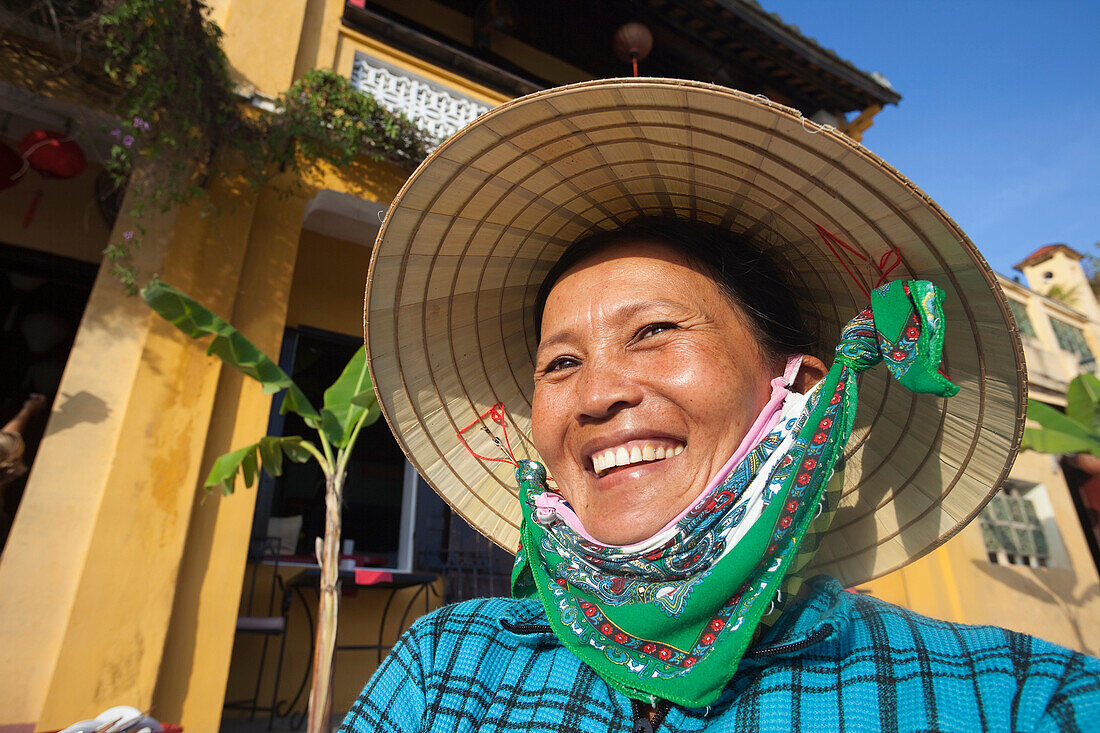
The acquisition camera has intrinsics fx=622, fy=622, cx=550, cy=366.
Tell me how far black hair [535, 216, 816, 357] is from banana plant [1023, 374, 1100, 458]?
594 centimetres

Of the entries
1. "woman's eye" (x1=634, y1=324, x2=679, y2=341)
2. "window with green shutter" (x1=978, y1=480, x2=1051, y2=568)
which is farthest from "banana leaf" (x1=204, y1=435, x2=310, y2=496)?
"window with green shutter" (x1=978, y1=480, x2=1051, y2=568)

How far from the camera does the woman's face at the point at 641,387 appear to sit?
46.4 inches

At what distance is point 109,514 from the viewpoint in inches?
137

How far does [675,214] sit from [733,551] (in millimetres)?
909

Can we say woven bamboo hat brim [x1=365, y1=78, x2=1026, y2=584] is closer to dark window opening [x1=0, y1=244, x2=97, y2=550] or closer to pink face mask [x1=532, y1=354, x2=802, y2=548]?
pink face mask [x1=532, y1=354, x2=802, y2=548]

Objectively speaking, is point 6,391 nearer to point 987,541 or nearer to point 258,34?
point 258,34

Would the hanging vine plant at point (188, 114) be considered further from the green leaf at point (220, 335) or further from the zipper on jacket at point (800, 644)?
the zipper on jacket at point (800, 644)

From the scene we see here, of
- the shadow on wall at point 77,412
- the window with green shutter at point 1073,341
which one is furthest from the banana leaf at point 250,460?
the window with green shutter at point 1073,341

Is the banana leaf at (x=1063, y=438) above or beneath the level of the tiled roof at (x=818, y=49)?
beneath

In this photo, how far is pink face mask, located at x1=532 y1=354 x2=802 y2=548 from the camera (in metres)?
1.14

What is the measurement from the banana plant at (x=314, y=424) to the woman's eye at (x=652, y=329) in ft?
8.31

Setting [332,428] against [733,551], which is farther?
[332,428]

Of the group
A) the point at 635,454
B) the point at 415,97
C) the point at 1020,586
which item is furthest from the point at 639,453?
the point at 1020,586

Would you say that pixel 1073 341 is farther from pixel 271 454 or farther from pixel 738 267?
pixel 271 454
